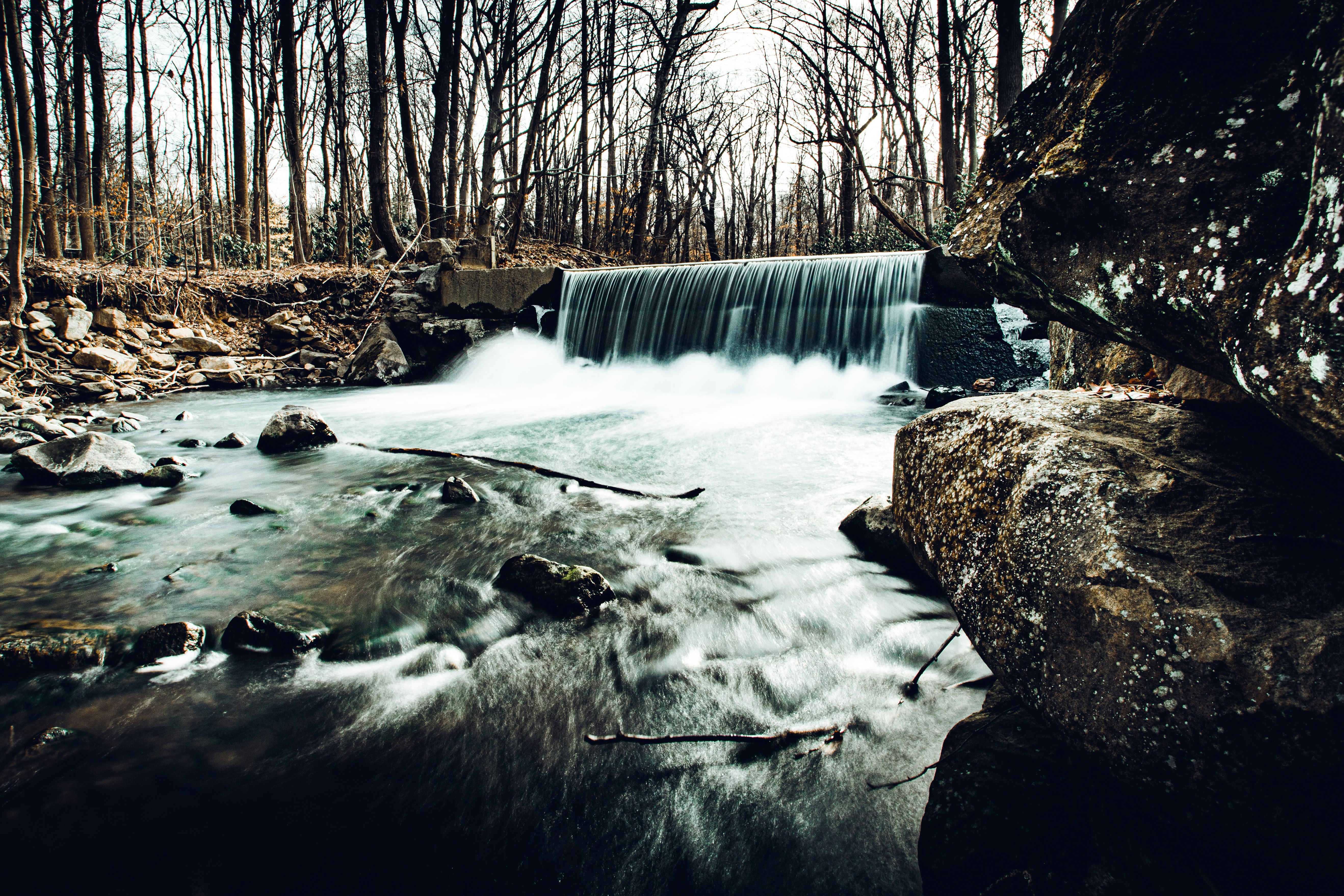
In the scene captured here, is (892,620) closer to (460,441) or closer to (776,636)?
(776,636)

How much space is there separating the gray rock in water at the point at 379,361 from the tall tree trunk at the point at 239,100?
10160 mm

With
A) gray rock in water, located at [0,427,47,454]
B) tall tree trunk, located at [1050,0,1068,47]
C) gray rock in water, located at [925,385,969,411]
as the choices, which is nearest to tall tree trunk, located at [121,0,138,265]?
gray rock in water, located at [0,427,47,454]

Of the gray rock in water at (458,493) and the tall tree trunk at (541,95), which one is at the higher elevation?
the tall tree trunk at (541,95)

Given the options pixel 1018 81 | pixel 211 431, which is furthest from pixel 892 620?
pixel 1018 81

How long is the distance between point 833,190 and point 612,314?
68.2 ft

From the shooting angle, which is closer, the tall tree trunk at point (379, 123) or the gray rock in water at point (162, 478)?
the gray rock in water at point (162, 478)

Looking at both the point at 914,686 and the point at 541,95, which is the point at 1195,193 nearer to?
the point at 914,686

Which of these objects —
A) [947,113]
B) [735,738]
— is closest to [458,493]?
[735,738]

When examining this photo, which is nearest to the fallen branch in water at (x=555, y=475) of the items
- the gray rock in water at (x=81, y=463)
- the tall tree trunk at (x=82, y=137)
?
the gray rock in water at (x=81, y=463)

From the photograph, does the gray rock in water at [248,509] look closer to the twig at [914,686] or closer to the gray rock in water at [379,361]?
the twig at [914,686]

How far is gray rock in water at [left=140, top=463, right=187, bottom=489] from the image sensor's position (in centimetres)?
486

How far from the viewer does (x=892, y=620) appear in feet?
9.57

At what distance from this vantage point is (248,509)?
4.30 metres

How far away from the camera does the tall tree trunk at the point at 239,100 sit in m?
16.1
